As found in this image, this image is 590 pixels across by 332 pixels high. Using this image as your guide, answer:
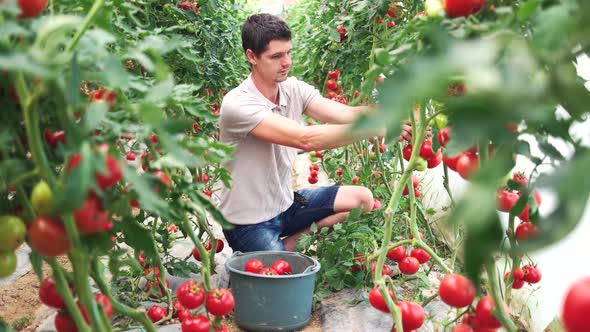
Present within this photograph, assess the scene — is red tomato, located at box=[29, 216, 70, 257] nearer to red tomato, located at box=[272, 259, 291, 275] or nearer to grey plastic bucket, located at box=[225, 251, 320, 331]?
grey plastic bucket, located at box=[225, 251, 320, 331]

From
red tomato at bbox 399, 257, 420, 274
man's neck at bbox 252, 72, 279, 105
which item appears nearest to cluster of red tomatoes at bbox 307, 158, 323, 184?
man's neck at bbox 252, 72, 279, 105

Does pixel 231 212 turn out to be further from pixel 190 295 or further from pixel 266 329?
pixel 190 295

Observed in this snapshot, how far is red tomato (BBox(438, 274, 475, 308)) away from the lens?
1.17 meters

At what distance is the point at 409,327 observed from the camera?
1.41 meters

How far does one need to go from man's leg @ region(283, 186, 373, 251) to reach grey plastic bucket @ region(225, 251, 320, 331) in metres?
0.52

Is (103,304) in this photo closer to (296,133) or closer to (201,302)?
(201,302)

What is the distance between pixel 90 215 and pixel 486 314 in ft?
2.60

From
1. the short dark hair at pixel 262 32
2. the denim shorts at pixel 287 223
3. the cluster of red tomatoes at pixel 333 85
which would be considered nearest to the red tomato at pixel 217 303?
the denim shorts at pixel 287 223

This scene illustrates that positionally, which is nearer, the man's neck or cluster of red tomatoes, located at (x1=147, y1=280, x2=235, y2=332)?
cluster of red tomatoes, located at (x1=147, y1=280, x2=235, y2=332)

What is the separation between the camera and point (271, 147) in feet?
8.58

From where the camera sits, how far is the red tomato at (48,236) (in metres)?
0.76

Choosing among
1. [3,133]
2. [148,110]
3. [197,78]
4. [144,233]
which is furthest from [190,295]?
[197,78]

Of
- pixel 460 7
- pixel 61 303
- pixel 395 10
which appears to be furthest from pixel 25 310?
pixel 460 7

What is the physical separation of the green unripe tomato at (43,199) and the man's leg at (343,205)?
6.50ft
